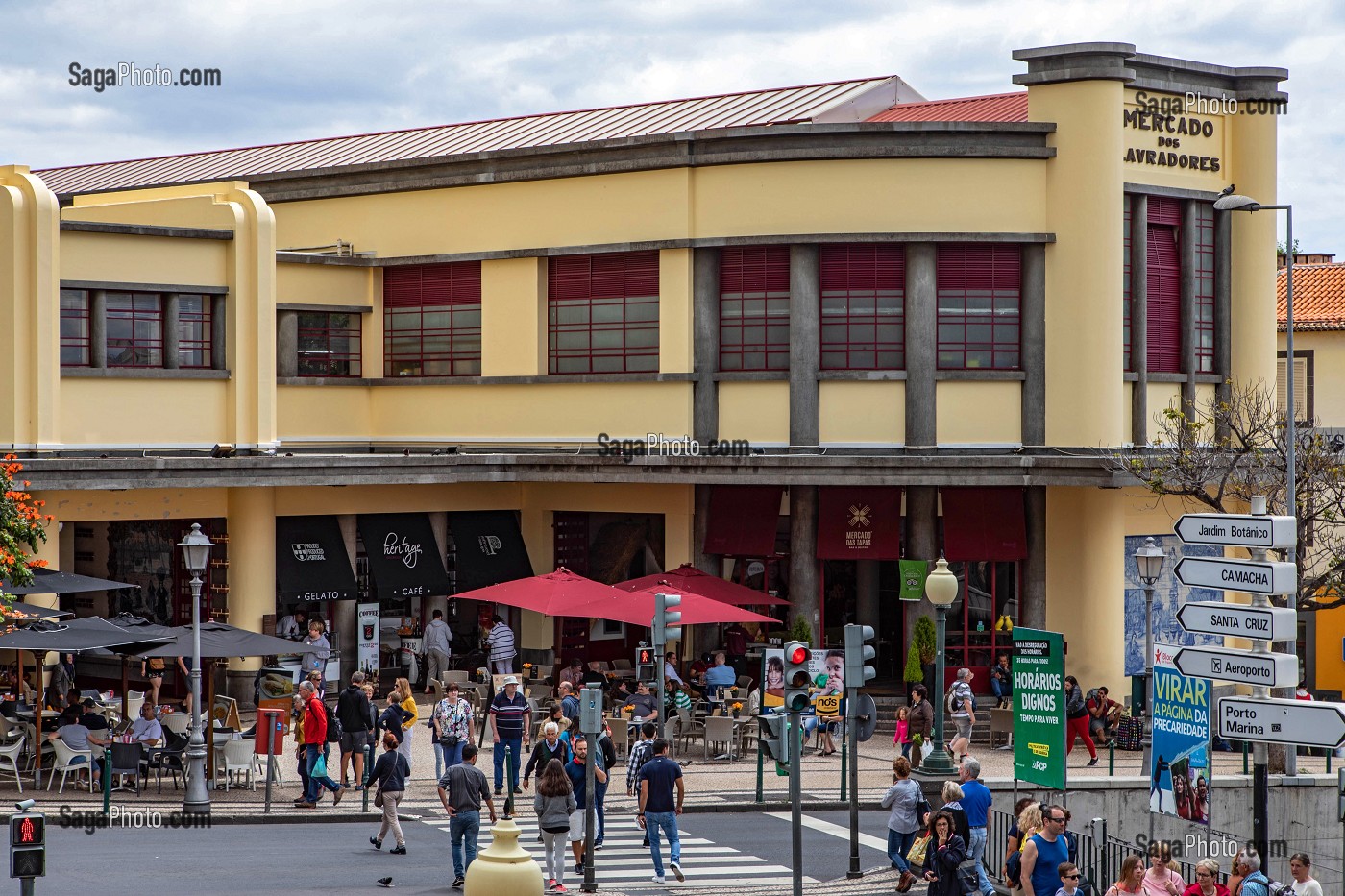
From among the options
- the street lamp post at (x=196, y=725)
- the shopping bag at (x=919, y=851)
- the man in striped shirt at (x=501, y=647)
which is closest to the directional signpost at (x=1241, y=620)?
the shopping bag at (x=919, y=851)

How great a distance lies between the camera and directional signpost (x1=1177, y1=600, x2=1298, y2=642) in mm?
14062

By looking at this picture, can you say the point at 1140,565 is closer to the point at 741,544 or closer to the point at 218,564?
the point at 741,544

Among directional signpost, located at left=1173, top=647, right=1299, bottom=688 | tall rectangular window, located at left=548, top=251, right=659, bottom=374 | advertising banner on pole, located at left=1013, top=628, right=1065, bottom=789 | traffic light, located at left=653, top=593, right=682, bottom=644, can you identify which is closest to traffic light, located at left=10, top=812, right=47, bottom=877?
traffic light, located at left=653, top=593, right=682, bottom=644

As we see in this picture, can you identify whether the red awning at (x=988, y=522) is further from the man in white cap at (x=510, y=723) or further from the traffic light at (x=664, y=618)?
the traffic light at (x=664, y=618)

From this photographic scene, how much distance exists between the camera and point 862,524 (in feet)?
107

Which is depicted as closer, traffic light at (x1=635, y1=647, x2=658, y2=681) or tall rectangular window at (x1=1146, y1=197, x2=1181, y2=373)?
traffic light at (x1=635, y1=647, x2=658, y2=681)

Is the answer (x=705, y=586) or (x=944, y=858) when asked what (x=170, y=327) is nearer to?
(x=705, y=586)

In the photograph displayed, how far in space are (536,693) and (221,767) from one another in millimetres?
6448

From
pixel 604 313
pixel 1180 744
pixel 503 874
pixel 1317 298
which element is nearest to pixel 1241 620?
pixel 1180 744

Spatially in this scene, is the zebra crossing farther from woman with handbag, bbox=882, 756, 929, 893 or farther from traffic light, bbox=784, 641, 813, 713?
traffic light, bbox=784, 641, 813, 713

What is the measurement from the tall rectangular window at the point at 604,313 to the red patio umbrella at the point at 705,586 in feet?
14.5

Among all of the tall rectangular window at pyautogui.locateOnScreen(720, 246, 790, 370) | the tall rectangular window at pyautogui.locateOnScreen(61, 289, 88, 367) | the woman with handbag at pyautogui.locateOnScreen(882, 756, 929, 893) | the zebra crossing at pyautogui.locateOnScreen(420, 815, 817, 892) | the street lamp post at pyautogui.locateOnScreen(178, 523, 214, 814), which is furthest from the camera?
the tall rectangular window at pyautogui.locateOnScreen(720, 246, 790, 370)

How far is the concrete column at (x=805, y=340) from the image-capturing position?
105 ft

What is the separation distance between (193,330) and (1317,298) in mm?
30359
